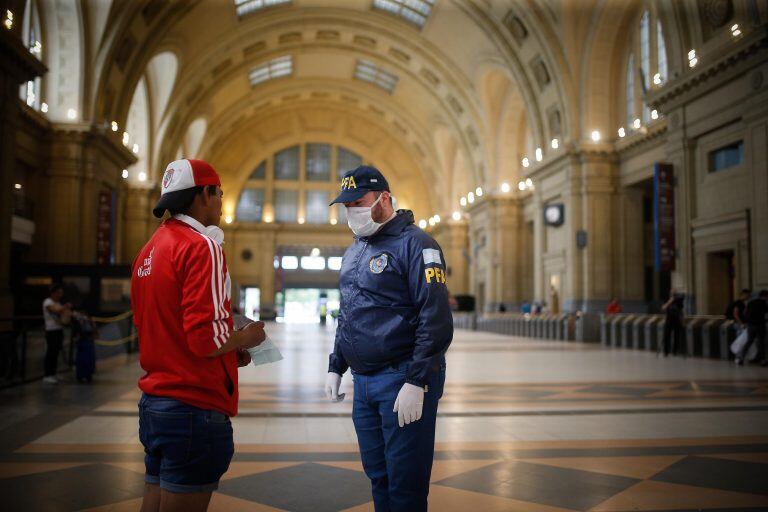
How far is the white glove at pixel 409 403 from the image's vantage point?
2531 mm

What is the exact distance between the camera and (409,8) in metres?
35.2

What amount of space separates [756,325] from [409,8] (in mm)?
26976

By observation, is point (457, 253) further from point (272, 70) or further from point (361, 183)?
point (361, 183)

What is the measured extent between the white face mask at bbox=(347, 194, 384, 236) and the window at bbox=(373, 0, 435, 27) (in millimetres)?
33130

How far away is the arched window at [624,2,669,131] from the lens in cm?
2373

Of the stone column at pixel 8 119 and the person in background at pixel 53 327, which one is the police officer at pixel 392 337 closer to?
the person in background at pixel 53 327

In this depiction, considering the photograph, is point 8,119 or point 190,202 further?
point 8,119

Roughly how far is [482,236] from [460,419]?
114ft

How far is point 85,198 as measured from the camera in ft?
79.0

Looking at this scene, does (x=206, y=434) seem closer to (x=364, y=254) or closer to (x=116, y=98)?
(x=364, y=254)

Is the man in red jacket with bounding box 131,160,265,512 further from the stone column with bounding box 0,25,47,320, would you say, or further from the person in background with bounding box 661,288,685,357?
the person in background with bounding box 661,288,685,357

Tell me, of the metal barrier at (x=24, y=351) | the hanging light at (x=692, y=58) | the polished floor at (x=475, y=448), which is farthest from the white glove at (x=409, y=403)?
the hanging light at (x=692, y=58)

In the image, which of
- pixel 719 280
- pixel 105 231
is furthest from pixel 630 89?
pixel 105 231

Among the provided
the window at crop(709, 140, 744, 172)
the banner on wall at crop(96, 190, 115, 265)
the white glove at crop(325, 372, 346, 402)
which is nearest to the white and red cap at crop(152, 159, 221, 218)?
the white glove at crop(325, 372, 346, 402)
